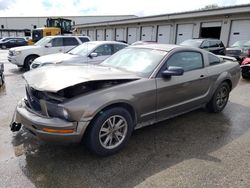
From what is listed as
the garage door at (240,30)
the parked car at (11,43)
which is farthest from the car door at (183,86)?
A: the parked car at (11,43)

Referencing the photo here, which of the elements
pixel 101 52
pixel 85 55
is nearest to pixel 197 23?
pixel 101 52

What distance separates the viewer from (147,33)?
82.9 ft

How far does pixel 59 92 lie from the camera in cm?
295

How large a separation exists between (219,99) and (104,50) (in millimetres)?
4879

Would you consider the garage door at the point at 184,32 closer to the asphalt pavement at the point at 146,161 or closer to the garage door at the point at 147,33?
the garage door at the point at 147,33

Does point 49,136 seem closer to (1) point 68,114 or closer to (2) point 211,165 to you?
(1) point 68,114

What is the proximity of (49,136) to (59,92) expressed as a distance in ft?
1.92

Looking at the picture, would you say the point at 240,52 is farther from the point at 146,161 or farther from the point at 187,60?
the point at 146,161

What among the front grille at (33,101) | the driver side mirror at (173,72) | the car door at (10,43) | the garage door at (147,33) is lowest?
the car door at (10,43)

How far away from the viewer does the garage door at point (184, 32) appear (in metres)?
20.3

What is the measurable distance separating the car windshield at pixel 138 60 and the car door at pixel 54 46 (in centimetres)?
754

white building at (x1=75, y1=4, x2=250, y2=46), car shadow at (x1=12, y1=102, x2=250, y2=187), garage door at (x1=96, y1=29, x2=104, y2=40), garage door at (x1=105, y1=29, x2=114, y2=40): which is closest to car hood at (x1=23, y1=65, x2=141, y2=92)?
car shadow at (x1=12, y1=102, x2=250, y2=187)

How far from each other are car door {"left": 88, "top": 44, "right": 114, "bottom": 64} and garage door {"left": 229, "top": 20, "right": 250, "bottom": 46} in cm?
1238

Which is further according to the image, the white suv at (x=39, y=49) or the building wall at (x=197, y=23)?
the building wall at (x=197, y=23)
